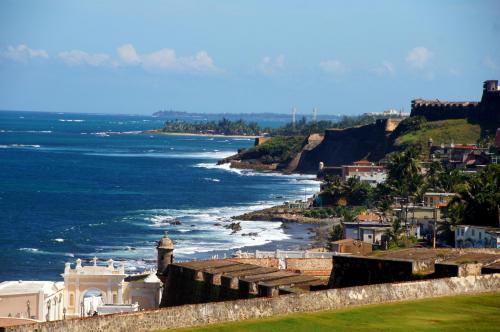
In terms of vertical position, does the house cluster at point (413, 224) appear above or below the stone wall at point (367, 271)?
below

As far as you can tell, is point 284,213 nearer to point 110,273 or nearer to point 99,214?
point 99,214

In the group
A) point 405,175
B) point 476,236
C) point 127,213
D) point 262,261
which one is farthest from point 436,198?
point 262,261

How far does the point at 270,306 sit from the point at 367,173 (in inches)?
4597

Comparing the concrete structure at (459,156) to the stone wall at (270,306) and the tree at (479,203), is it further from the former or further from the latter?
the stone wall at (270,306)

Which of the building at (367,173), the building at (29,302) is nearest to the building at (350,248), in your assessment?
the building at (29,302)

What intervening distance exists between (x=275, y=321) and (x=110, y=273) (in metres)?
23.7

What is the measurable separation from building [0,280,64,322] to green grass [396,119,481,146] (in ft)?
392

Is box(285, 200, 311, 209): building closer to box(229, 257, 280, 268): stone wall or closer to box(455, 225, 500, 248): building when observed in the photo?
box(455, 225, 500, 248): building

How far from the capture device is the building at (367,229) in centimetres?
7871

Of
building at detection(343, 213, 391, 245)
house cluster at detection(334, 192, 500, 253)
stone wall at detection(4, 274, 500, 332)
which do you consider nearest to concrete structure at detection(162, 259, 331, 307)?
stone wall at detection(4, 274, 500, 332)

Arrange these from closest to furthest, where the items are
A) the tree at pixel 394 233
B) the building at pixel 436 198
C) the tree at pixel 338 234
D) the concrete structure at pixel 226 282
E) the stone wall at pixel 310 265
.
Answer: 1. the concrete structure at pixel 226 282
2. the stone wall at pixel 310 265
3. the tree at pixel 394 233
4. the tree at pixel 338 234
5. the building at pixel 436 198

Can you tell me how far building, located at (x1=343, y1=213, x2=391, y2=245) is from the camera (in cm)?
7871

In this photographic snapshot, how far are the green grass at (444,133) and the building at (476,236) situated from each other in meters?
97.0

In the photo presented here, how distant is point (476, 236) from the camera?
204ft
